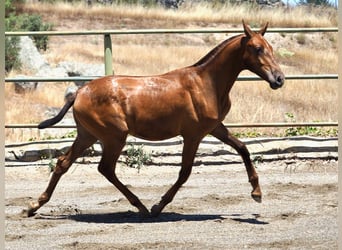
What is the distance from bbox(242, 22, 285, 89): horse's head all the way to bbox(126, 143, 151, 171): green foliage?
3.13 m

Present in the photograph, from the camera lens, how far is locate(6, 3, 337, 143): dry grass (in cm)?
1223

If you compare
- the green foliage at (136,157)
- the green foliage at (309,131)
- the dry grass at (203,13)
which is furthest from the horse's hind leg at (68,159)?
the dry grass at (203,13)

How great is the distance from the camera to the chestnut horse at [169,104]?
6.33m

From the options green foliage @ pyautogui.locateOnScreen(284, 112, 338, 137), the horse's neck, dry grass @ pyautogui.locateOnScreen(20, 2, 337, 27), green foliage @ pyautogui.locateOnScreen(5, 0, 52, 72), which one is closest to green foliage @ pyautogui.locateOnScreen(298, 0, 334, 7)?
dry grass @ pyautogui.locateOnScreen(20, 2, 337, 27)

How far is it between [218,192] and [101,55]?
2057 centimetres

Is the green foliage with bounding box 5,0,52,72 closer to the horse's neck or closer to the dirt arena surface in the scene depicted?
the dirt arena surface

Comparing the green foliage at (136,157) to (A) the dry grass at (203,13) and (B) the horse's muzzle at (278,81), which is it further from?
(A) the dry grass at (203,13)

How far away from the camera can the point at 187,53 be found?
80.9 ft

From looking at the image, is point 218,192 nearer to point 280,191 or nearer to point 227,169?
point 280,191

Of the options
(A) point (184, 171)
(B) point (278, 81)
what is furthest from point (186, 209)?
(B) point (278, 81)

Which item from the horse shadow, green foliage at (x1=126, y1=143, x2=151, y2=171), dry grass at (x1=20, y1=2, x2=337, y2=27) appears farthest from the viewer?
dry grass at (x1=20, y1=2, x2=337, y2=27)

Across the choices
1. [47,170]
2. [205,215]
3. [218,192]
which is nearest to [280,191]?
[218,192]

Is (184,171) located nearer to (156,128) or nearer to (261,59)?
(156,128)

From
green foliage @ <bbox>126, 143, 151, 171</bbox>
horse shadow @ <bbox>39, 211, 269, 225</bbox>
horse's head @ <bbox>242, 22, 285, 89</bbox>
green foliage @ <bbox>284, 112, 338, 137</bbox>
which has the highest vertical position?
horse's head @ <bbox>242, 22, 285, 89</bbox>
